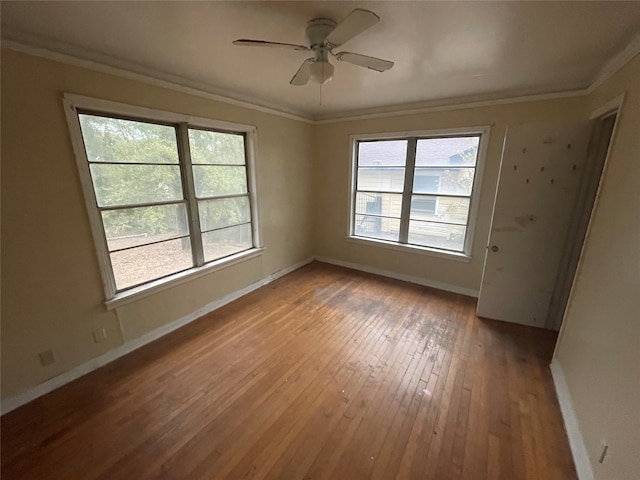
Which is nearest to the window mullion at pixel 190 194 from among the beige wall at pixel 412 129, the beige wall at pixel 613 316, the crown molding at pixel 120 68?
the crown molding at pixel 120 68

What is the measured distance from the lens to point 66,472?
144 cm

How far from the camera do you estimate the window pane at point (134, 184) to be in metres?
2.11

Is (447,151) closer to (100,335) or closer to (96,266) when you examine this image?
Result: (96,266)

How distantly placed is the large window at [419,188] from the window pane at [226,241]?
1.82m

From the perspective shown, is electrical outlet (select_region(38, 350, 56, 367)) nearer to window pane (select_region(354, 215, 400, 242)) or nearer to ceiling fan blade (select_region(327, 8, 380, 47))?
ceiling fan blade (select_region(327, 8, 380, 47))

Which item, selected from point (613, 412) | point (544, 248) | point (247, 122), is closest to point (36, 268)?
point (247, 122)

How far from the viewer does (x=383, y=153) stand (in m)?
3.87

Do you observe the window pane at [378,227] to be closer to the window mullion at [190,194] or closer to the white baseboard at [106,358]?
the white baseboard at [106,358]

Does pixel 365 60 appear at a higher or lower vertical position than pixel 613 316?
higher

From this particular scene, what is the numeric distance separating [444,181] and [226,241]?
118 inches

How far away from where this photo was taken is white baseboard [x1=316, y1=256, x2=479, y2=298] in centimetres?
352

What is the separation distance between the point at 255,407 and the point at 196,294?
5.06 feet

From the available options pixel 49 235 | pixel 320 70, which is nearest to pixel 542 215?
pixel 320 70

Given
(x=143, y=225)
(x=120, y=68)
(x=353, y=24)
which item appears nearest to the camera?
(x=353, y=24)
